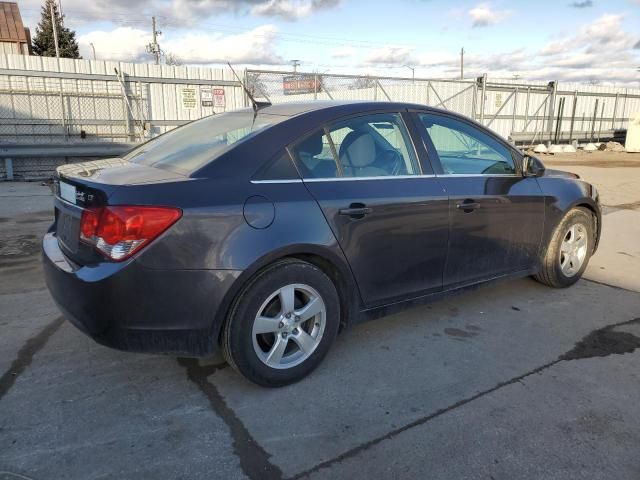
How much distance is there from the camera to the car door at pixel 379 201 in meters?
3.11

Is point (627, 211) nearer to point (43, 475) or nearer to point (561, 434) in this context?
point (561, 434)

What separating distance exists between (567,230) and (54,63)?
40.1 feet

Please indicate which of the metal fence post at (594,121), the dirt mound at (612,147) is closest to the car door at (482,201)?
the dirt mound at (612,147)

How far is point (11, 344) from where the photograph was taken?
3.57 m

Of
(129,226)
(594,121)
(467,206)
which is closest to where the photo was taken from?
(129,226)

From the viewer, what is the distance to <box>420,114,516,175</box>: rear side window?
375cm

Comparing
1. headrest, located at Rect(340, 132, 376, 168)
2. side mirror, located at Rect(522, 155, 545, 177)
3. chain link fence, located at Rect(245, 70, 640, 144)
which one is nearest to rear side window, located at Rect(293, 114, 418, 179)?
headrest, located at Rect(340, 132, 376, 168)

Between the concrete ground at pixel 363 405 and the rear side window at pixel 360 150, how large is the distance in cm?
122

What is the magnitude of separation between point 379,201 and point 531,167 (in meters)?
1.71

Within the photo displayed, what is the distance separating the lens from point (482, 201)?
380cm

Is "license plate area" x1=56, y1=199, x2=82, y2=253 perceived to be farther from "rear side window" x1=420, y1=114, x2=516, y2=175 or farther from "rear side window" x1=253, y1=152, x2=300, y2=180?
"rear side window" x1=420, y1=114, x2=516, y2=175

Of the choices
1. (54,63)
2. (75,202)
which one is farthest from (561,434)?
(54,63)

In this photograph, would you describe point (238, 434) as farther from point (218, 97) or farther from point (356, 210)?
point (218, 97)

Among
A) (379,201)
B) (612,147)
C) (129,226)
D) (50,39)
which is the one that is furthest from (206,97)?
(50,39)
